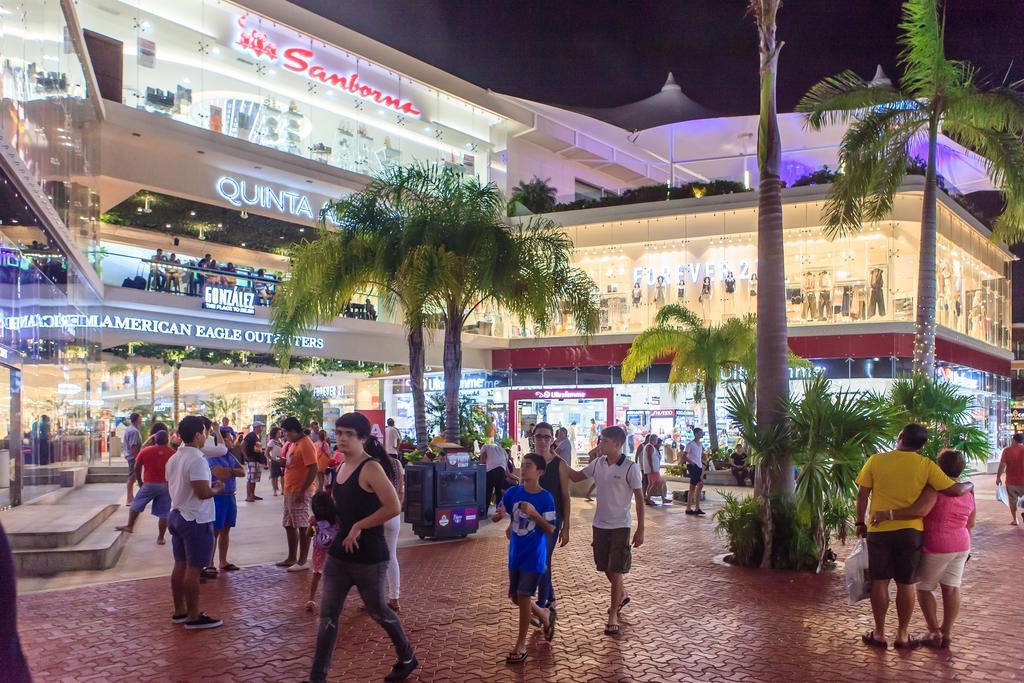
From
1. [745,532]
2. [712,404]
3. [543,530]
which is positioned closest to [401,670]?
[543,530]

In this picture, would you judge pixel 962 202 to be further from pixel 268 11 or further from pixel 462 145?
pixel 268 11

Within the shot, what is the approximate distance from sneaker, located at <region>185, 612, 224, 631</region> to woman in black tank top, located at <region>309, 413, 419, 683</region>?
2.41m

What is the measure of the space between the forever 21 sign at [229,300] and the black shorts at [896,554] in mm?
19774

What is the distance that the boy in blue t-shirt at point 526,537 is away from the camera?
635 centimetres

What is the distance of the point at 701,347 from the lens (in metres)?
25.2

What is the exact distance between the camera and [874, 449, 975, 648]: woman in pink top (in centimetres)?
664

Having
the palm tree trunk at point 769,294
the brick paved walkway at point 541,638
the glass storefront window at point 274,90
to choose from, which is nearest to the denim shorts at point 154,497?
the brick paved walkway at point 541,638

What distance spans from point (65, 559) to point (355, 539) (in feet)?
20.8

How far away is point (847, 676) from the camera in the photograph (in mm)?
6023

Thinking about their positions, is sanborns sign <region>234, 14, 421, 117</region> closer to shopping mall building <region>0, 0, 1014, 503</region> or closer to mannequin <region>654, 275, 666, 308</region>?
shopping mall building <region>0, 0, 1014, 503</region>

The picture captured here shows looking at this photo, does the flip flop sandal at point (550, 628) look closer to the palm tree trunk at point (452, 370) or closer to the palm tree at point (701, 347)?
the palm tree trunk at point (452, 370)

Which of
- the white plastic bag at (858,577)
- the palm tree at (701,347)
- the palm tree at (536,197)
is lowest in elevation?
the white plastic bag at (858,577)

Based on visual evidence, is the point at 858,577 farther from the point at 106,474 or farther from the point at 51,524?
the point at 106,474

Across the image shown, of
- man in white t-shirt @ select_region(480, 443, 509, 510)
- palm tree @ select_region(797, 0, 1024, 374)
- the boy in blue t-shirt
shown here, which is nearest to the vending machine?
man in white t-shirt @ select_region(480, 443, 509, 510)
